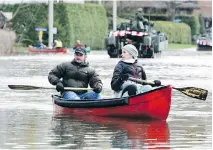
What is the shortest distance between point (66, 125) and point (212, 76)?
55.4ft

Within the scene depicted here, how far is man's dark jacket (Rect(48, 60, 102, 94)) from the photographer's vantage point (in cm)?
1625

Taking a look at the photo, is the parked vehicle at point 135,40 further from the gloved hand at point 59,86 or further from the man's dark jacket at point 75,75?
the gloved hand at point 59,86

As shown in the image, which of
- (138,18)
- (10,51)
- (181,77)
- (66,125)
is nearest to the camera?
(66,125)

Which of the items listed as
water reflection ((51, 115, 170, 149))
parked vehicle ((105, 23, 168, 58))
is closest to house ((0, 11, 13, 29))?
parked vehicle ((105, 23, 168, 58))

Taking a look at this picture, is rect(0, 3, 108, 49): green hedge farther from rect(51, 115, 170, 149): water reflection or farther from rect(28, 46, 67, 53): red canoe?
rect(51, 115, 170, 149): water reflection

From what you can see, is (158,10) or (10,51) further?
(158,10)

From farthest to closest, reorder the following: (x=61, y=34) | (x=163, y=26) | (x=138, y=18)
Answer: (x=163, y=26)
(x=61, y=34)
(x=138, y=18)

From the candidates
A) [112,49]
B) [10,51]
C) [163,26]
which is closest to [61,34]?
[10,51]

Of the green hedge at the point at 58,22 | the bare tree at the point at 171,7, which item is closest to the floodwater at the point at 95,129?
the green hedge at the point at 58,22

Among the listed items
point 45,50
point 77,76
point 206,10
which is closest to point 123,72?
point 77,76

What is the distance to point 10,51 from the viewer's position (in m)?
56.3

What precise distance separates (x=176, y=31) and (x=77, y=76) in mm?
81072

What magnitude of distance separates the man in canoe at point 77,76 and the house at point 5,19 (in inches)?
1870

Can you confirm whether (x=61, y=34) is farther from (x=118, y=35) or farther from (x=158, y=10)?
(x=158, y=10)
